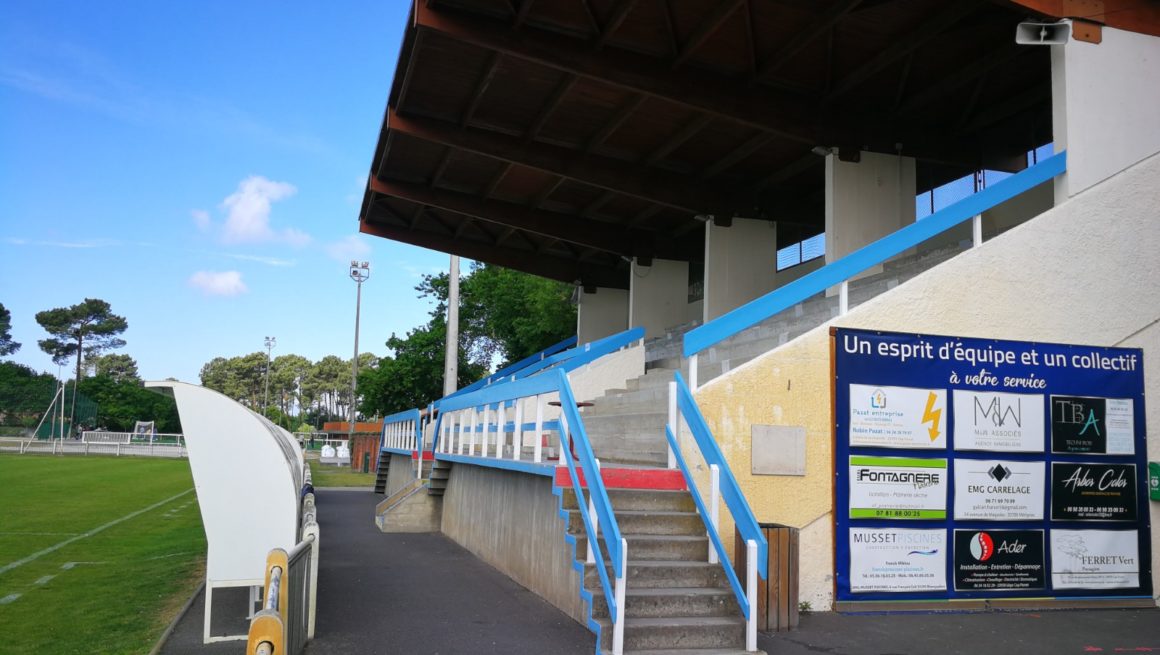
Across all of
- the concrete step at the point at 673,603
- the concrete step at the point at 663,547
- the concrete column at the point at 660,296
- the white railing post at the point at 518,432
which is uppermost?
the concrete column at the point at 660,296

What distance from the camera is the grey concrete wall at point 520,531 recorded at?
31.0 feet

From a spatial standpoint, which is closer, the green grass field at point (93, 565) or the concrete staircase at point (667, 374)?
the green grass field at point (93, 565)

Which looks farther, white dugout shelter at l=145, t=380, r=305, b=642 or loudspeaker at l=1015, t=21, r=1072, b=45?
loudspeaker at l=1015, t=21, r=1072, b=45

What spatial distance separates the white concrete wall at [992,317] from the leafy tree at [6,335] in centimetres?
13225

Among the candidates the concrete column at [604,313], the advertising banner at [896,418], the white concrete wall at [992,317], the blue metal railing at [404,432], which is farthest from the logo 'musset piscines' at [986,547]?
the concrete column at [604,313]

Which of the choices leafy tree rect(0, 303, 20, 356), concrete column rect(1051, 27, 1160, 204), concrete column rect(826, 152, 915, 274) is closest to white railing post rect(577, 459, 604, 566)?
concrete column rect(1051, 27, 1160, 204)

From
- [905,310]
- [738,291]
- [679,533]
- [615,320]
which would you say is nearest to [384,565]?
[679,533]

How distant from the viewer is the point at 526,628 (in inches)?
339

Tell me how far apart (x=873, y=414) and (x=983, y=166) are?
9.74m

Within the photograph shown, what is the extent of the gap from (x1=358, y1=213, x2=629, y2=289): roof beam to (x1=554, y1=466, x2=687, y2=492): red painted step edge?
1933 centimetres

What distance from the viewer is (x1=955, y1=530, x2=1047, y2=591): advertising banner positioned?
31.8 feet

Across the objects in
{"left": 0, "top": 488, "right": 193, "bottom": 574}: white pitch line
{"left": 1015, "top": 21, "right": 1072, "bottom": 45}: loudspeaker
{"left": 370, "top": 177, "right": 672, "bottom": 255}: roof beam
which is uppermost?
{"left": 370, "top": 177, "right": 672, "bottom": 255}: roof beam

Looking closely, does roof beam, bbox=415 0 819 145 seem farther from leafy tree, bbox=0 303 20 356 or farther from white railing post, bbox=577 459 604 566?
leafy tree, bbox=0 303 20 356

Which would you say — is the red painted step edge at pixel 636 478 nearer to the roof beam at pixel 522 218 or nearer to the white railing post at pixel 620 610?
the white railing post at pixel 620 610
